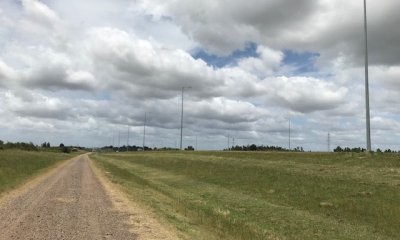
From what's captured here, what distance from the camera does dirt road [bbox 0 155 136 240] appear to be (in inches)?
547

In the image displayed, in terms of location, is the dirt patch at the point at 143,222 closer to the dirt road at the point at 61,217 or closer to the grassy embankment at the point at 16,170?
the dirt road at the point at 61,217

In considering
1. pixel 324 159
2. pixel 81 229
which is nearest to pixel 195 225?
pixel 81 229

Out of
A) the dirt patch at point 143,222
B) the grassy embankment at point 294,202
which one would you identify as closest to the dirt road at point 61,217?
the dirt patch at point 143,222

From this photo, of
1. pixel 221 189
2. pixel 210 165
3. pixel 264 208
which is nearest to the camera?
pixel 264 208

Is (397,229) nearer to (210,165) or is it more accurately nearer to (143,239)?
(143,239)

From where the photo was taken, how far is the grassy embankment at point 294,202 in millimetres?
18219

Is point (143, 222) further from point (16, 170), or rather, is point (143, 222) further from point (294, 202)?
point (16, 170)

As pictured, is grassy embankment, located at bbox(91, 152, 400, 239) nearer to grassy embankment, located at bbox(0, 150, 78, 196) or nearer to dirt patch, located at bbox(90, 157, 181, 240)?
dirt patch, located at bbox(90, 157, 181, 240)

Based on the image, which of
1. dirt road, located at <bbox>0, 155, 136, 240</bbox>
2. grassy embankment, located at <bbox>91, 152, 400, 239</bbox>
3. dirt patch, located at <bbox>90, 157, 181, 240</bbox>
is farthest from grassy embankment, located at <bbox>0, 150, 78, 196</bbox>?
grassy embankment, located at <bbox>91, 152, 400, 239</bbox>

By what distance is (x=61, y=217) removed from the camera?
17.3 meters

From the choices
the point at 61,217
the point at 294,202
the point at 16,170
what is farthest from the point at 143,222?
the point at 16,170

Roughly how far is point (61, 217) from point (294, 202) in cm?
1335

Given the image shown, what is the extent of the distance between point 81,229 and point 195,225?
15.3 feet

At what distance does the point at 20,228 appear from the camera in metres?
14.7
